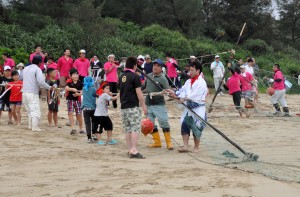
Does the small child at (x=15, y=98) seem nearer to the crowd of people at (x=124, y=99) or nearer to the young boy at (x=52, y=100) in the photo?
the crowd of people at (x=124, y=99)

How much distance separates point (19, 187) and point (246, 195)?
9.79 ft

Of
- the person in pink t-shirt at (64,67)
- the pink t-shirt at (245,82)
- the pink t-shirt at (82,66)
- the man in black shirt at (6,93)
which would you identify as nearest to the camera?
the man in black shirt at (6,93)

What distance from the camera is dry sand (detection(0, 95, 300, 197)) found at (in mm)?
7266

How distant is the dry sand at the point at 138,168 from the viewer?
727 cm

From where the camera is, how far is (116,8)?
134 feet

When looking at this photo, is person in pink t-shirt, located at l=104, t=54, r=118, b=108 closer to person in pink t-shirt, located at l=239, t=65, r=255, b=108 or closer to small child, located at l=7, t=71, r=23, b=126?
small child, located at l=7, t=71, r=23, b=126

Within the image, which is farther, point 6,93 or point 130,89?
point 6,93

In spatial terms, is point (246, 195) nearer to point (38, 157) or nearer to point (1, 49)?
point (38, 157)

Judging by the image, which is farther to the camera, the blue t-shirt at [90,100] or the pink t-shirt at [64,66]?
the pink t-shirt at [64,66]

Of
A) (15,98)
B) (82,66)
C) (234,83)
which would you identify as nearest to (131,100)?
(15,98)

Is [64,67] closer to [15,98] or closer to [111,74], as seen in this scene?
[111,74]

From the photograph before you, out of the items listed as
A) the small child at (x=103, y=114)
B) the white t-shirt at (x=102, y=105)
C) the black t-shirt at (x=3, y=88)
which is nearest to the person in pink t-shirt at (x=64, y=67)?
the black t-shirt at (x=3, y=88)

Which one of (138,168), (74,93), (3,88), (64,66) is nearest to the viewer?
(138,168)

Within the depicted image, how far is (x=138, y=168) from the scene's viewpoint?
8766 mm
